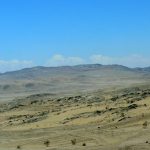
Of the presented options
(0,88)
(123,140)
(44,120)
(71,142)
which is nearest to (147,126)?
(123,140)

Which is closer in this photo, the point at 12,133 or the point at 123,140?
the point at 123,140

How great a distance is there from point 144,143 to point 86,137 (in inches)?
198

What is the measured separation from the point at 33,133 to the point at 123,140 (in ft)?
29.1

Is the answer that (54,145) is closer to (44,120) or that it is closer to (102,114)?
(102,114)

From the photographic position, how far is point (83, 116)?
3972cm

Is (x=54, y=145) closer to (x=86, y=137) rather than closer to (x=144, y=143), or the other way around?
(x=86, y=137)

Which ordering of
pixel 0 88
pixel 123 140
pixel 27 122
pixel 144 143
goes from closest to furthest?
pixel 144 143 < pixel 123 140 < pixel 27 122 < pixel 0 88

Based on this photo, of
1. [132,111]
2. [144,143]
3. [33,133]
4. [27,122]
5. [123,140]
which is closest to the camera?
[144,143]

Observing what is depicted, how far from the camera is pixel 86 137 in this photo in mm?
28062

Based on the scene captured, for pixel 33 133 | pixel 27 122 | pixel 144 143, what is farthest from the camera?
pixel 27 122

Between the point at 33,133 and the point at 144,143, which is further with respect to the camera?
the point at 33,133

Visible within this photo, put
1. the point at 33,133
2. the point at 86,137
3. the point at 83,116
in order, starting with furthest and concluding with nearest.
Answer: the point at 83,116 → the point at 33,133 → the point at 86,137

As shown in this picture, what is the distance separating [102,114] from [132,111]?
3246 mm

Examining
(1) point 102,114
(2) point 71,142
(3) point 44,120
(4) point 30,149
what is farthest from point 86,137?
(3) point 44,120
